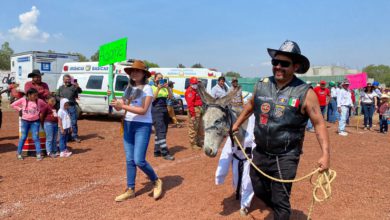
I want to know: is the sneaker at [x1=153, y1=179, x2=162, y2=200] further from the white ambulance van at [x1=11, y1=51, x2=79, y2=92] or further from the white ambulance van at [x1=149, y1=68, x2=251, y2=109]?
the white ambulance van at [x1=11, y1=51, x2=79, y2=92]

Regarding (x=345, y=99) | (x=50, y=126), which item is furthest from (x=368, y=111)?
(x=50, y=126)

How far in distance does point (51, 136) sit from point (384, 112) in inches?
507

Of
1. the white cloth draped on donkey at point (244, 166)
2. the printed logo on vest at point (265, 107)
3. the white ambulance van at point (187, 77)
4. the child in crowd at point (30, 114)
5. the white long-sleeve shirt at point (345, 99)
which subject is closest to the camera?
the printed logo on vest at point (265, 107)

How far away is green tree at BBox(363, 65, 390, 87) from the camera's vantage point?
59.8m

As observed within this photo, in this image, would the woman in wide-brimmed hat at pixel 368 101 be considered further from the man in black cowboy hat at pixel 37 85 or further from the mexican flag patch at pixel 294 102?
the man in black cowboy hat at pixel 37 85

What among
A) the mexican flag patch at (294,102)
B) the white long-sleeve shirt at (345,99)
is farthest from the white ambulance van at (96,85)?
the mexican flag patch at (294,102)

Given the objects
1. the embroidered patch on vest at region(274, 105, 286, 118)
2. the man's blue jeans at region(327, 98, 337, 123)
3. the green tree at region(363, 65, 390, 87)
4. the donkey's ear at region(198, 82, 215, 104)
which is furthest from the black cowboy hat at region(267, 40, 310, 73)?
the green tree at region(363, 65, 390, 87)

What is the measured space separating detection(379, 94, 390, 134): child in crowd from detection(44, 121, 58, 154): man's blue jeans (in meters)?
12.6

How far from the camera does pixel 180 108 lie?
17.8 metres

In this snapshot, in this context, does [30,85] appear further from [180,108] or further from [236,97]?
[180,108]

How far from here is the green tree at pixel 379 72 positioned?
2352 inches

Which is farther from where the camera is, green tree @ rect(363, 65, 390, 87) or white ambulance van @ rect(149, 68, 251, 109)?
green tree @ rect(363, 65, 390, 87)

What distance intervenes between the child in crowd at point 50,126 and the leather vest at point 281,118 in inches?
237

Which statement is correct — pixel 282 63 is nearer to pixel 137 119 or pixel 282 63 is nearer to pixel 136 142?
pixel 137 119
